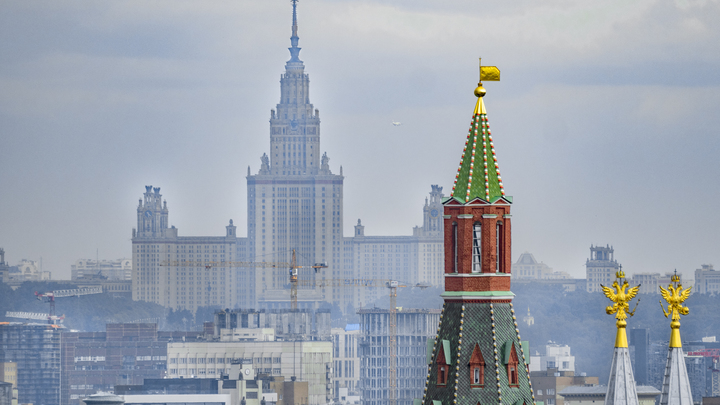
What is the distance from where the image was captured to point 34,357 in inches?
6919

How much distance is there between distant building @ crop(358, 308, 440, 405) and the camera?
162000 millimetres

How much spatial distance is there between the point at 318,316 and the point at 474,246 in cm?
15260

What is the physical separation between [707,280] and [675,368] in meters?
150

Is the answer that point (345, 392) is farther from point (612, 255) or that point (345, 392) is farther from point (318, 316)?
point (612, 255)

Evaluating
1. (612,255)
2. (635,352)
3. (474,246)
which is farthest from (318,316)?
(474,246)

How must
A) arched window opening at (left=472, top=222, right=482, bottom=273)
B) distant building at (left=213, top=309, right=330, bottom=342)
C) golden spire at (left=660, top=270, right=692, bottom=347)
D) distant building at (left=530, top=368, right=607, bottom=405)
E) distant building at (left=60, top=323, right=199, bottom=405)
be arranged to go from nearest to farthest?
golden spire at (left=660, top=270, right=692, bottom=347)
arched window opening at (left=472, top=222, right=482, bottom=273)
distant building at (left=530, top=368, right=607, bottom=405)
distant building at (left=60, top=323, right=199, bottom=405)
distant building at (left=213, top=309, right=330, bottom=342)

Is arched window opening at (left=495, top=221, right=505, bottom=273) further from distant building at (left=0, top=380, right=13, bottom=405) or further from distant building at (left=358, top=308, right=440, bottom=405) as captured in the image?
distant building at (left=358, top=308, right=440, bottom=405)

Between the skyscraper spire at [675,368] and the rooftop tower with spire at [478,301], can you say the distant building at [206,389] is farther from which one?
the skyscraper spire at [675,368]

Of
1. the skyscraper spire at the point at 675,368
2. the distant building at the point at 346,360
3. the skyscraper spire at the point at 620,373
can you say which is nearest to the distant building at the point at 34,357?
the distant building at the point at 346,360

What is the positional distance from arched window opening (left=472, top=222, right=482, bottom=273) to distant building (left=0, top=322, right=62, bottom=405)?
130042 millimetres

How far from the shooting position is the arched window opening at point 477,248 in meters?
43.2

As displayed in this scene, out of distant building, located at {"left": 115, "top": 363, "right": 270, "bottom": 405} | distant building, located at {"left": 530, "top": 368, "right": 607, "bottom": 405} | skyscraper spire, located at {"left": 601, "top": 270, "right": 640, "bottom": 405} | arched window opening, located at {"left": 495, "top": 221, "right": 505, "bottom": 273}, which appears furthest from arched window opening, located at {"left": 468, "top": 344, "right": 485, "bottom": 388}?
distant building, located at {"left": 530, "top": 368, "right": 607, "bottom": 405}

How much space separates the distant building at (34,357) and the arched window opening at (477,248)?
130m

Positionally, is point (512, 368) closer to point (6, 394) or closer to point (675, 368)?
point (675, 368)
